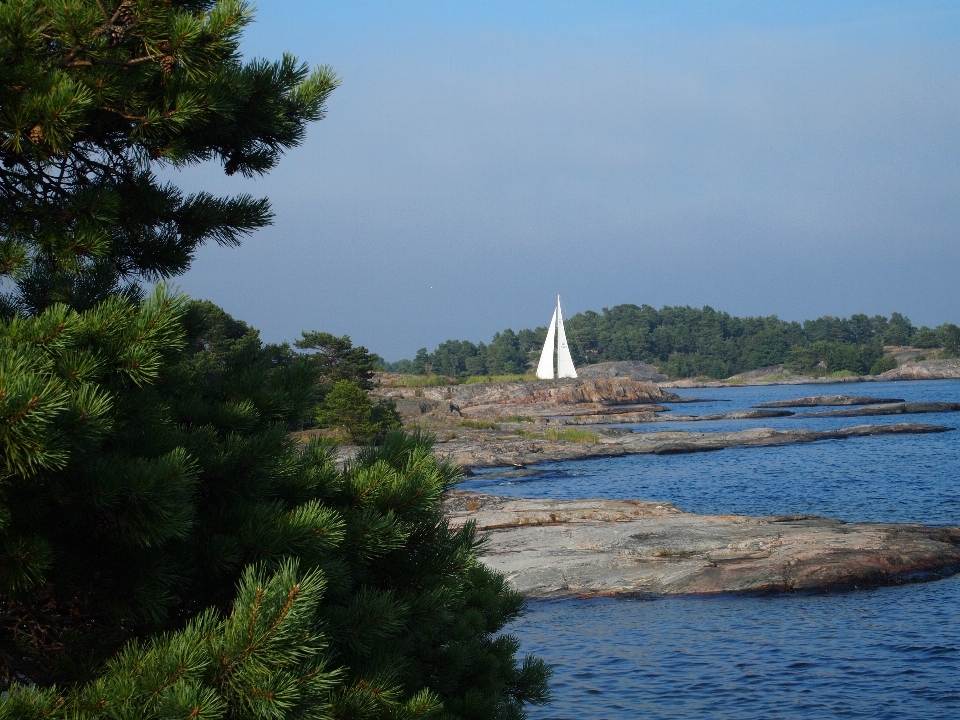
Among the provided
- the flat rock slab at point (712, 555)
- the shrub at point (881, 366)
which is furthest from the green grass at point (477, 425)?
the shrub at point (881, 366)

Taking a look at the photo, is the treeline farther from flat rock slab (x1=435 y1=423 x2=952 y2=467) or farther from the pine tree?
the pine tree

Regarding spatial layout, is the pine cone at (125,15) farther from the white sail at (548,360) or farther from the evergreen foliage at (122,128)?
the white sail at (548,360)

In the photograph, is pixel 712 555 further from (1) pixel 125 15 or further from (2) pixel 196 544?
(1) pixel 125 15

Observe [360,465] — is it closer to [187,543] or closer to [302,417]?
[302,417]

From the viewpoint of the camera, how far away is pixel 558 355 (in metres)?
90.0

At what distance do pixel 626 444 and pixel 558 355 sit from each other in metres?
46.9

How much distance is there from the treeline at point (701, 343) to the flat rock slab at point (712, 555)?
4476 inches

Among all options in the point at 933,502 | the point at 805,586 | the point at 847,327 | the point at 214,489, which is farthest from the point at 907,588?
the point at 847,327

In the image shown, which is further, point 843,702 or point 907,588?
point 907,588

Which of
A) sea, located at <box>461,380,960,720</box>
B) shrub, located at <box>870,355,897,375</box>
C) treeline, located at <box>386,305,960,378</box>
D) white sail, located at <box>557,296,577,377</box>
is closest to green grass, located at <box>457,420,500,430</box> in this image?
sea, located at <box>461,380,960,720</box>

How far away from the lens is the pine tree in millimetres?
3453

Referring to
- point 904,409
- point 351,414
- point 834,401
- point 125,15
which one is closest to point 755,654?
point 125,15

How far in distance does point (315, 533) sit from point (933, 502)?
82.4ft

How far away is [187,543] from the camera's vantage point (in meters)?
4.42
